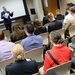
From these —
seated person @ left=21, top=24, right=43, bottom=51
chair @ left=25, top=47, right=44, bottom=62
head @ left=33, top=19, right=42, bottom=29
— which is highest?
head @ left=33, top=19, right=42, bottom=29

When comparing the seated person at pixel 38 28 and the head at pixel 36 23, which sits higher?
the head at pixel 36 23

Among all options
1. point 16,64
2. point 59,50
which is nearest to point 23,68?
point 16,64

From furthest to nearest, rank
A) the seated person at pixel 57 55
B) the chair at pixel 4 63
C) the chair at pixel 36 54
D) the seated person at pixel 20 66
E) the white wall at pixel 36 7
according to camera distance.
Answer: the white wall at pixel 36 7 < the chair at pixel 36 54 < the chair at pixel 4 63 < the seated person at pixel 57 55 < the seated person at pixel 20 66

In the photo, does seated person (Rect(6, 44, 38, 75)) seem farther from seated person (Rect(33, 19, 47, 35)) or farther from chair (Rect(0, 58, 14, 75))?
seated person (Rect(33, 19, 47, 35))

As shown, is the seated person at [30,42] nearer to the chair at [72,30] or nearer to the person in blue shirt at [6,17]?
the chair at [72,30]

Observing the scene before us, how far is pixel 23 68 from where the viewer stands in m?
2.53

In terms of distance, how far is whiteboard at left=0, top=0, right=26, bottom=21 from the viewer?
9.62 m

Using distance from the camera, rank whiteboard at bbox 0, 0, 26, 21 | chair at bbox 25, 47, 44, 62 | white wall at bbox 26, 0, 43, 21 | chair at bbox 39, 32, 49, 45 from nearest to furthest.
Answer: chair at bbox 25, 47, 44, 62
chair at bbox 39, 32, 49, 45
whiteboard at bbox 0, 0, 26, 21
white wall at bbox 26, 0, 43, 21

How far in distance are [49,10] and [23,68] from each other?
27.9ft

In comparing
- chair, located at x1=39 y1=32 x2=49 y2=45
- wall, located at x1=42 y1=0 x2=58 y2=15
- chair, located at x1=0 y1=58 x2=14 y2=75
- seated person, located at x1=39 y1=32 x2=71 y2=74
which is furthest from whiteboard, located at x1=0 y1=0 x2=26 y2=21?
seated person, located at x1=39 y1=32 x2=71 y2=74

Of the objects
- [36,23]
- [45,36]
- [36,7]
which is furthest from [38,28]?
[36,7]

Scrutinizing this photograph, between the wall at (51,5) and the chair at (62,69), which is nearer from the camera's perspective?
the chair at (62,69)

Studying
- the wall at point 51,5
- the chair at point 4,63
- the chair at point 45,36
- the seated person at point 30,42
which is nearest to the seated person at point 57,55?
the chair at point 4,63

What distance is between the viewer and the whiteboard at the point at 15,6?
962cm
